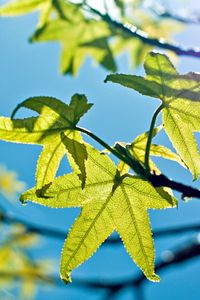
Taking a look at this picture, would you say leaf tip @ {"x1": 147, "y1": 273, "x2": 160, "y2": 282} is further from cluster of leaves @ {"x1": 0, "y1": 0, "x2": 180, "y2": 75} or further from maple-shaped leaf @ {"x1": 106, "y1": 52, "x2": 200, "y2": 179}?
cluster of leaves @ {"x1": 0, "y1": 0, "x2": 180, "y2": 75}

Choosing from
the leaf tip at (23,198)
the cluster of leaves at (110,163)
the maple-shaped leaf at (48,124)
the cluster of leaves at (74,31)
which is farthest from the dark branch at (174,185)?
the cluster of leaves at (74,31)

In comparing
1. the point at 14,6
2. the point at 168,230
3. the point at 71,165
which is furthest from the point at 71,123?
the point at 14,6

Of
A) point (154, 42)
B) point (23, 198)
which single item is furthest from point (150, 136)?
point (154, 42)

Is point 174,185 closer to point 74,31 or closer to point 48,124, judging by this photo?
point 48,124

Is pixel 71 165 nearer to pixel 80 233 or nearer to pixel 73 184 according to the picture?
pixel 73 184

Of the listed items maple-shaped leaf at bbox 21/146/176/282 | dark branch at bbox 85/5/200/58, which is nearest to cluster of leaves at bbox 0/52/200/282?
maple-shaped leaf at bbox 21/146/176/282

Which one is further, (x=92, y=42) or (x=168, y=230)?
(x=92, y=42)
